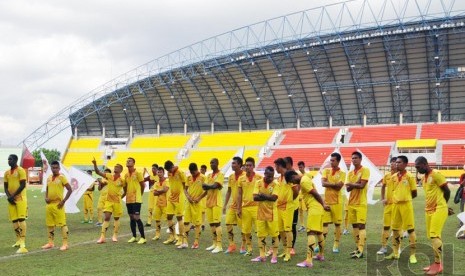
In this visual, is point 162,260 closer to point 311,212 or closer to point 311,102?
point 311,212

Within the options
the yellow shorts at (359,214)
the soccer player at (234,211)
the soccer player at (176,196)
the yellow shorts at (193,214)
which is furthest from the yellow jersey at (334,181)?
the soccer player at (176,196)

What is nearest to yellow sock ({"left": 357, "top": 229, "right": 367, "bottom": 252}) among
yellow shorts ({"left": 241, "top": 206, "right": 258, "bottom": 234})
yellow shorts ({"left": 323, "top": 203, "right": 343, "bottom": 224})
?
yellow shorts ({"left": 323, "top": 203, "right": 343, "bottom": 224})

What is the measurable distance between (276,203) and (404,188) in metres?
2.45

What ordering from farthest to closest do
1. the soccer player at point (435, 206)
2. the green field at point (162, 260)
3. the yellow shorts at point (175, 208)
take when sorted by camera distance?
1. the yellow shorts at point (175, 208)
2. the green field at point (162, 260)
3. the soccer player at point (435, 206)

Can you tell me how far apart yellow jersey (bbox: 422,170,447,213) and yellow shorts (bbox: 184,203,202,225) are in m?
5.18

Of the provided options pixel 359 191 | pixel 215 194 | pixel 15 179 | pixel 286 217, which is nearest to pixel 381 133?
pixel 215 194

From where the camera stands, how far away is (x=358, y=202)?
10781 mm

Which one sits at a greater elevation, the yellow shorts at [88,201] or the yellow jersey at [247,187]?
the yellow jersey at [247,187]

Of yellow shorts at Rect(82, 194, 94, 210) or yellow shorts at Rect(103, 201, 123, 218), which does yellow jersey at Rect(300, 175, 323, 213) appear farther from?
yellow shorts at Rect(82, 194, 94, 210)

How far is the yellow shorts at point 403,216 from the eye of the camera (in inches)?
393

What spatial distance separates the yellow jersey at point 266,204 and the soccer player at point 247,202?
0.57 metres

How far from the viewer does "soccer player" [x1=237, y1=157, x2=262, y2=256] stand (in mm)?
10922

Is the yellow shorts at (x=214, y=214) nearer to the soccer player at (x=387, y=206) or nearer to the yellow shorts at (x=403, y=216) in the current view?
the soccer player at (x=387, y=206)

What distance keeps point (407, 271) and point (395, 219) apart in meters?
1.12
